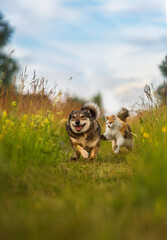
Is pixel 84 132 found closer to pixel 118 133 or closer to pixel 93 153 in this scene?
pixel 93 153

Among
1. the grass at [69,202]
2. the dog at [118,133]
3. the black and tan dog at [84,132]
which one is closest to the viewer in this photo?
the grass at [69,202]

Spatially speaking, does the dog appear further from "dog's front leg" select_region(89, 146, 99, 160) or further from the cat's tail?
"dog's front leg" select_region(89, 146, 99, 160)

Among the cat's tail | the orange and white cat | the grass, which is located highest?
the cat's tail

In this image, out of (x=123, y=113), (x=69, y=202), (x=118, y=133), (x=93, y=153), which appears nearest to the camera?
(x=69, y=202)

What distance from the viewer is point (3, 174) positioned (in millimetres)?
3350

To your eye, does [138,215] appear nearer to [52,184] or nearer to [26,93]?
[52,184]

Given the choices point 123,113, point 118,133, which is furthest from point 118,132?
point 123,113

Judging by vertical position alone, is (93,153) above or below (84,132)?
below

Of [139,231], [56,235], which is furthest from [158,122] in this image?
[56,235]

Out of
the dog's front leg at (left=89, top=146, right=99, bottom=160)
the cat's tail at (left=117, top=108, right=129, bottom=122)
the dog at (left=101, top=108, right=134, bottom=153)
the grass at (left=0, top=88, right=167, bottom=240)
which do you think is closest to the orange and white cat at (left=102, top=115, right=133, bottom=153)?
the dog at (left=101, top=108, right=134, bottom=153)

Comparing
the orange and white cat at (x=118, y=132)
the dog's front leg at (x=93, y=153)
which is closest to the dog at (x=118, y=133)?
the orange and white cat at (x=118, y=132)

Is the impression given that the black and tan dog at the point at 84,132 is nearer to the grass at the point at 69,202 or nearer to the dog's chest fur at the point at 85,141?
the dog's chest fur at the point at 85,141

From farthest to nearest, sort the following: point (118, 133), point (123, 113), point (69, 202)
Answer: point (123, 113)
point (118, 133)
point (69, 202)

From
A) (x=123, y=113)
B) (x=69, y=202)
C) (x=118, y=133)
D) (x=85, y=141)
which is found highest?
(x=123, y=113)
